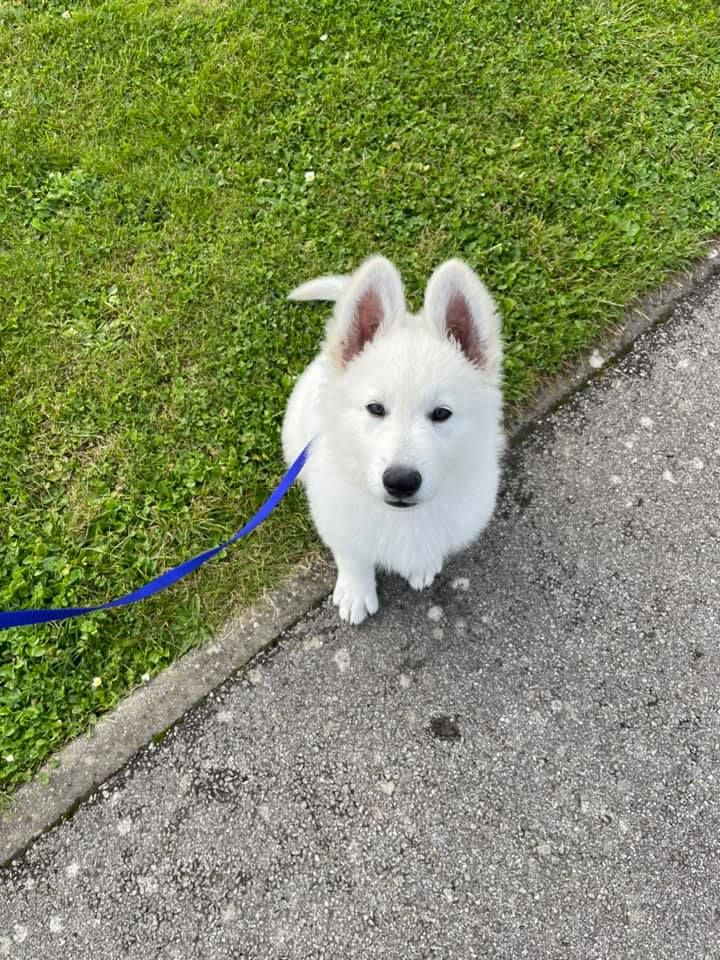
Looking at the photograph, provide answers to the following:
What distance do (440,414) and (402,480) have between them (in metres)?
0.24

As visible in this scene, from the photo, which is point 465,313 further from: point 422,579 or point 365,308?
point 422,579

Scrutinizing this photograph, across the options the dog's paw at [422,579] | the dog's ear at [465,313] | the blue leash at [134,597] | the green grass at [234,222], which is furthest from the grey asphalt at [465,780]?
the dog's ear at [465,313]

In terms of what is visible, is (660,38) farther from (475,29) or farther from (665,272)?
(665,272)

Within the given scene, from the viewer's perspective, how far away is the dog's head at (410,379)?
5.80 feet

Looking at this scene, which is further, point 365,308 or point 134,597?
point 134,597

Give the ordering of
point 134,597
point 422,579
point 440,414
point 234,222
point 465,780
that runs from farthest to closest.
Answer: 1. point 234,222
2. point 422,579
3. point 465,780
4. point 134,597
5. point 440,414

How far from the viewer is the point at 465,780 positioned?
7.73ft

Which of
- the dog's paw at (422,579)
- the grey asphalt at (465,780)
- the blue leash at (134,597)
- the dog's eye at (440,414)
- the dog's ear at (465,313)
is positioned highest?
the dog's ear at (465,313)

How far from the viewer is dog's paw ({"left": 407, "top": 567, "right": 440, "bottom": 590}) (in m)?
2.57

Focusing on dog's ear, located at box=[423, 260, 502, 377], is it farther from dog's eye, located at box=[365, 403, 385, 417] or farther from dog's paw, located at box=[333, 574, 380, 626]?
dog's paw, located at box=[333, 574, 380, 626]

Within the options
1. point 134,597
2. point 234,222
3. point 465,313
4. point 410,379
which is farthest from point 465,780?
point 234,222

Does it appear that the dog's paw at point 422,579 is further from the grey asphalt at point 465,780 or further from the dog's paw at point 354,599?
the dog's paw at point 354,599

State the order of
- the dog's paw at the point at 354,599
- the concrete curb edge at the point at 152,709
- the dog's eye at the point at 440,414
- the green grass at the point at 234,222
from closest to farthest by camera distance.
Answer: the dog's eye at the point at 440,414 → the concrete curb edge at the point at 152,709 → the dog's paw at the point at 354,599 → the green grass at the point at 234,222

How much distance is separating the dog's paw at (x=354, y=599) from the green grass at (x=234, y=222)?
0.89 feet
